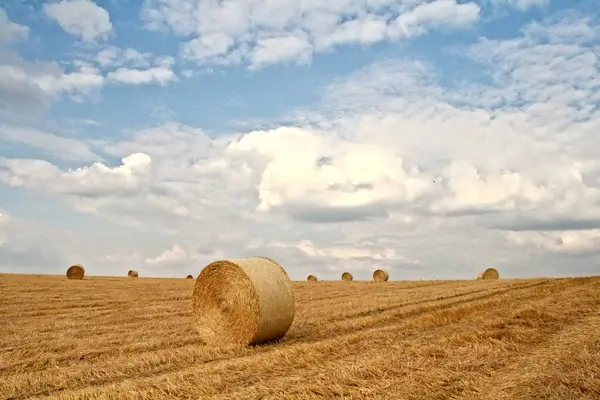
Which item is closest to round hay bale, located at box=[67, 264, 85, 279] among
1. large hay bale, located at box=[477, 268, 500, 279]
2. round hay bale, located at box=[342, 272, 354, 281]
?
round hay bale, located at box=[342, 272, 354, 281]

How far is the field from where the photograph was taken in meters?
6.32

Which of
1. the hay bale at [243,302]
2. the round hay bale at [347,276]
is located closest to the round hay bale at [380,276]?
the round hay bale at [347,276]

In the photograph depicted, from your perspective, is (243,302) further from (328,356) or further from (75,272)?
(75,272)

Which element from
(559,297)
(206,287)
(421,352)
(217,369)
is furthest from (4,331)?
(559,297)

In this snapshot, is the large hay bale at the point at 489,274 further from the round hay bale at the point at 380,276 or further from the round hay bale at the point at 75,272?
the round hay bale at the point at 75,272

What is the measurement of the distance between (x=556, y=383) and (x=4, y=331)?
10.9 meters

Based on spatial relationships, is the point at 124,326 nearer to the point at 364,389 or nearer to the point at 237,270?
the point at 237,270

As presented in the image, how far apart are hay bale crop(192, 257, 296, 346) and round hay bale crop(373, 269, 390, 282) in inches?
917

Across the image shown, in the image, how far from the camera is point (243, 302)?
35.5 feet

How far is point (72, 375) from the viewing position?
7766mm

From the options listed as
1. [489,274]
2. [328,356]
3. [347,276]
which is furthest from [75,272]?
[328,356]

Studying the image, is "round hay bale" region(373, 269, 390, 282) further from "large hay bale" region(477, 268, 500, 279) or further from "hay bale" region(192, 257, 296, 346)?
"hay bale" region(192, 257, 296, 346)

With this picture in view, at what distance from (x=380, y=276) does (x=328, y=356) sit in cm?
2641

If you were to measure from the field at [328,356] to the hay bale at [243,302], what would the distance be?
1.15 ft
